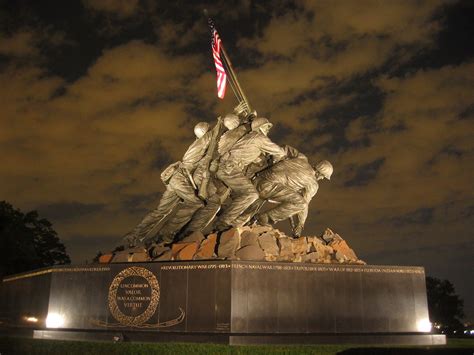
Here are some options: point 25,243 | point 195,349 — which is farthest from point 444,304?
point 195,349

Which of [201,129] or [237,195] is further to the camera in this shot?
[201,129]

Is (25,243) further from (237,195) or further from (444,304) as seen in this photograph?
(444,304)

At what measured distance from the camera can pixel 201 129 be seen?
14.1 m

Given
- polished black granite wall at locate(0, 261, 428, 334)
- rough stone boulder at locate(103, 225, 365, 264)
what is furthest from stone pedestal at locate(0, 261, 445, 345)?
rough stone boulder at locate(103, 225, 365, 264)

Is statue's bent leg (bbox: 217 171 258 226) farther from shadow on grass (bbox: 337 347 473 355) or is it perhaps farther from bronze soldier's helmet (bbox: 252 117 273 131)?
shadow on grass (bbox: 337 347 473 355)

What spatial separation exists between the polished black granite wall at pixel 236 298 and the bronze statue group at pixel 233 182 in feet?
6.98

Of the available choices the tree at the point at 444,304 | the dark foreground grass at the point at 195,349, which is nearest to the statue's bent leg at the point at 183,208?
the dark foreground grass at the point at 195,349

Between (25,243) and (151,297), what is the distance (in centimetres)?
1707

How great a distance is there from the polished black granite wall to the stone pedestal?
0.06 feet

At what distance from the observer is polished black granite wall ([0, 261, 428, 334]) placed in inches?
429

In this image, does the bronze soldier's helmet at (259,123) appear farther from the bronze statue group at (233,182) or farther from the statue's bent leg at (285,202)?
the statue's bent leg at (285,202)

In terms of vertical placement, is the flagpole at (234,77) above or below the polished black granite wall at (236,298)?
above

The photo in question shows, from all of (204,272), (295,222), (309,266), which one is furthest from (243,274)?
(295,222)

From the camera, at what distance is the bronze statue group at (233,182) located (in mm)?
13367
